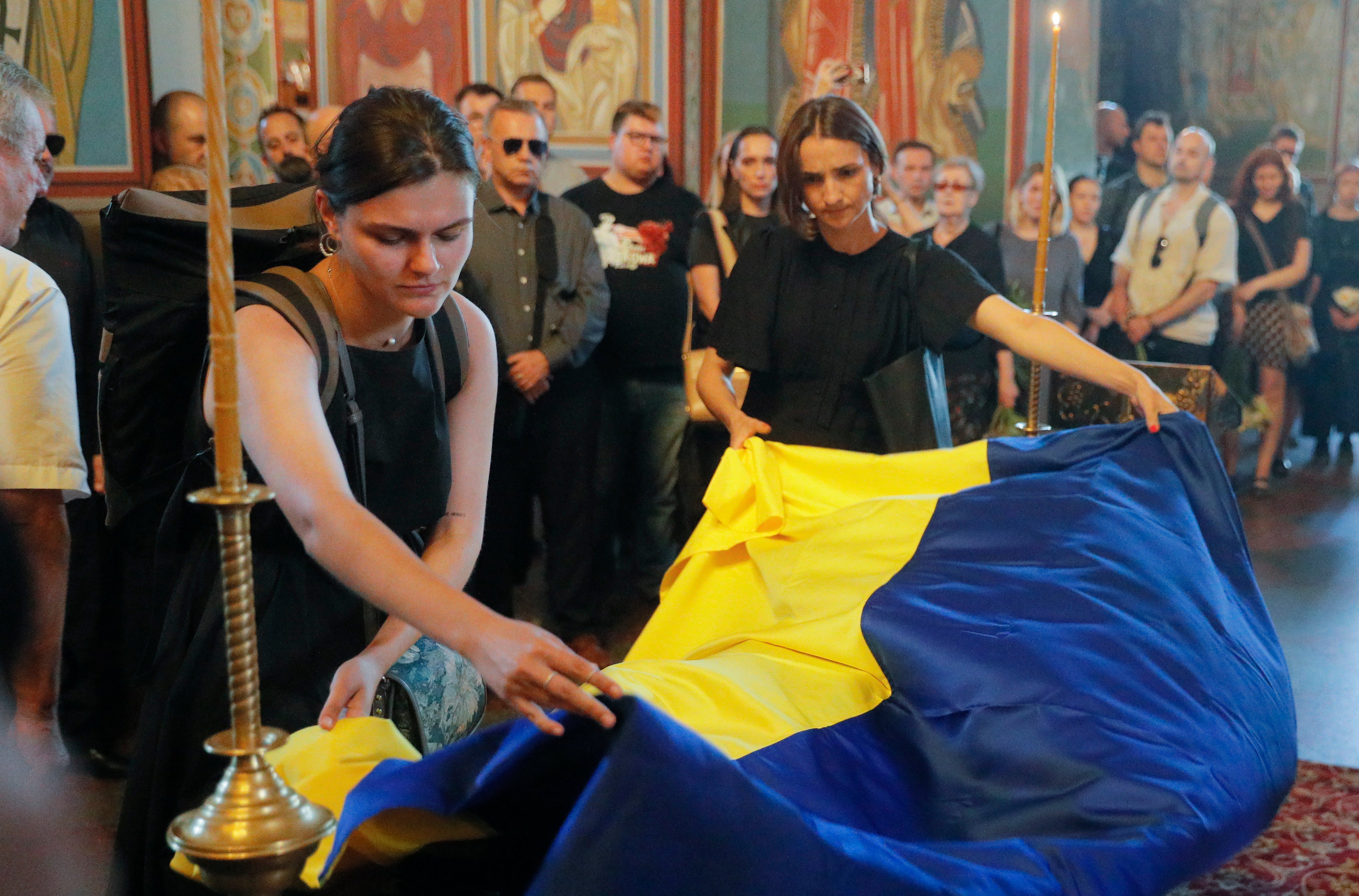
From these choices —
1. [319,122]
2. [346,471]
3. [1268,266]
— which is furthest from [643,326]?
[1268,266]

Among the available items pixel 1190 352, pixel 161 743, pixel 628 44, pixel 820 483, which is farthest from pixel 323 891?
pixel 628 44

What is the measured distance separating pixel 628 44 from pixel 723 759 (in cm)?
686

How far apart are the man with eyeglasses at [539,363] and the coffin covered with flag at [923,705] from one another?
1.53 metres

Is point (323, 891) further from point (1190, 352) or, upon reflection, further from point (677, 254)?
point (1190, 352)

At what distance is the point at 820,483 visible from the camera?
2.85 meters

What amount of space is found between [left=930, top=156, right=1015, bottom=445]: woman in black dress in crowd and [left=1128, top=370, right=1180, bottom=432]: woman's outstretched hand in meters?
2.47

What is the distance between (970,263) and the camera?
5309 mm

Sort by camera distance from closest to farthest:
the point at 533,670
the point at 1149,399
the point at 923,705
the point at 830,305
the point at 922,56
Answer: the point at 533,670, the point at 923,705, the point at 1149,399, the point at 830,305, the point at 922,56

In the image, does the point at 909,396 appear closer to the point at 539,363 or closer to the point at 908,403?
the point at 908,403

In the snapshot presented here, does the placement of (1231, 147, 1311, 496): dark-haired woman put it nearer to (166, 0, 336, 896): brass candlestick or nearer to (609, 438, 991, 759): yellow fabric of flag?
(609, 438, 991, 759): yellow fabric of flag

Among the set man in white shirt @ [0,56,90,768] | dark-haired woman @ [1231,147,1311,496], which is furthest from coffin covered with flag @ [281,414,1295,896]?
dark-haired woman @ [1231,147,1311,496]

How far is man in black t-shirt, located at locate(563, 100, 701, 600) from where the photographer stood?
471cm

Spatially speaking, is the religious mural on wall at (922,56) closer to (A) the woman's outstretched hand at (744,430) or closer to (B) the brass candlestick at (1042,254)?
(B) the brass candlestick at (1042,254)

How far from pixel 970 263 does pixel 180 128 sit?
119 inches
